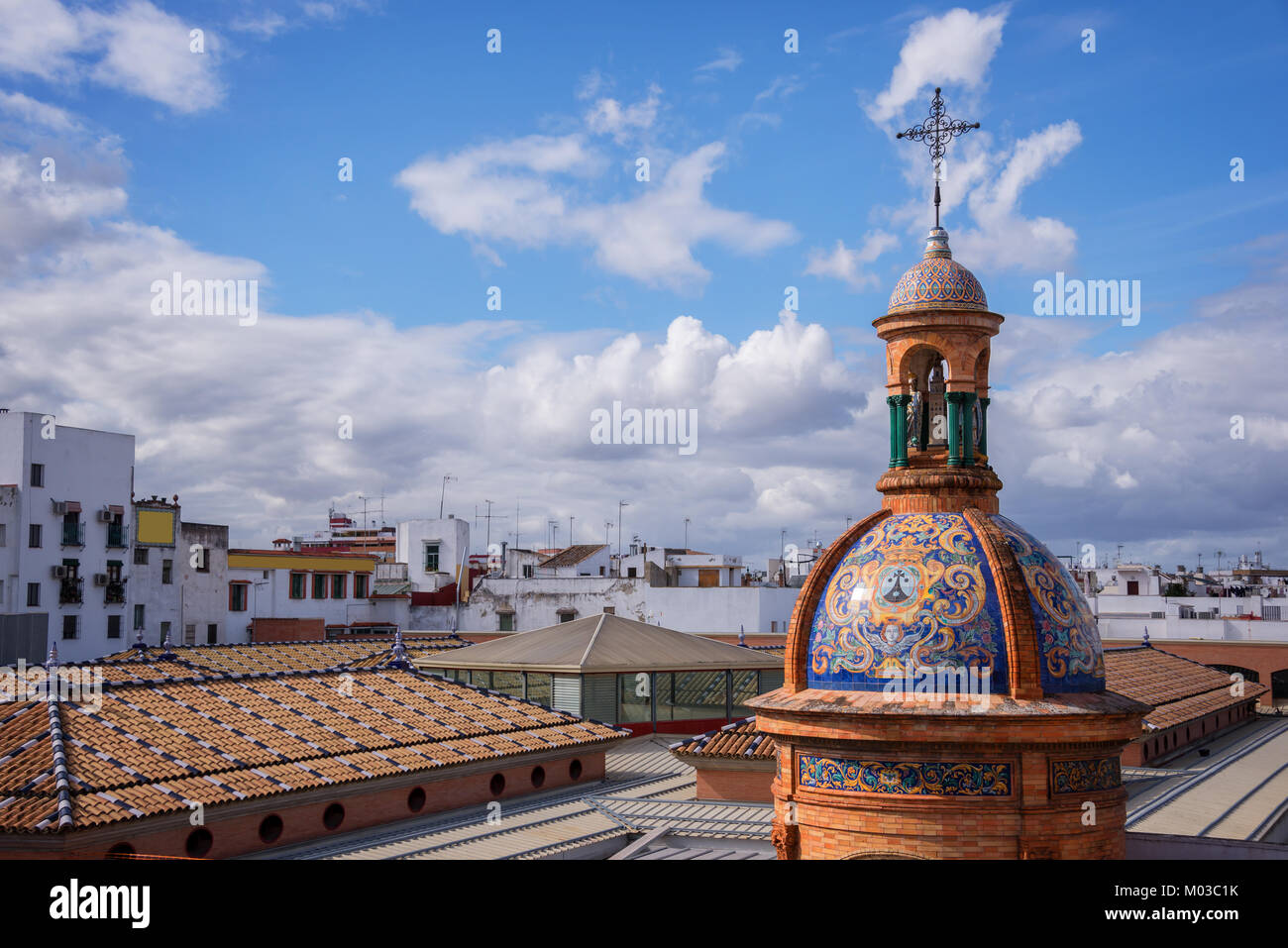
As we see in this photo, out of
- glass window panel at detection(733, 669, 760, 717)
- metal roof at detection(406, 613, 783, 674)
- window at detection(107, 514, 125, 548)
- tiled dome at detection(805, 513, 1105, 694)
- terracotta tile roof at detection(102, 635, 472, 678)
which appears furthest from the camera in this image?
window at detection(107, 514, 125, 548)

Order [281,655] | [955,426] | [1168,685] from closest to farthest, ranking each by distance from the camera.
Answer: [955,426]
[1168,685]
[281,655]

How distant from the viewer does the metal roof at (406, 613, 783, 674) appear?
117ft

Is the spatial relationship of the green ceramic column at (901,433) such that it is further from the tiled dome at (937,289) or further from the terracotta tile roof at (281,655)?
the terracotta tile roof at (281,655)

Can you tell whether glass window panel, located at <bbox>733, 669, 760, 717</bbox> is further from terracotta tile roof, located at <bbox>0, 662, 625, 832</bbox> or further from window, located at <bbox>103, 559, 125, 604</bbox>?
window, located at <bbox>103, 559, 125, 604</bbox>

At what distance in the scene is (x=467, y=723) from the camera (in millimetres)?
27969

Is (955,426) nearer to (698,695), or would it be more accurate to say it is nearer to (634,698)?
(634,698)

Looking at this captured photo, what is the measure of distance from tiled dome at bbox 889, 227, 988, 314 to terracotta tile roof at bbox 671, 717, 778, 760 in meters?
11.6

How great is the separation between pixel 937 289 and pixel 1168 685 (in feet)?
93.5

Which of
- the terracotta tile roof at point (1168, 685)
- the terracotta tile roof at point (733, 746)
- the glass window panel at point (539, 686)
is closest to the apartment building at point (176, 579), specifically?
the glass window panel at point (539, 686)

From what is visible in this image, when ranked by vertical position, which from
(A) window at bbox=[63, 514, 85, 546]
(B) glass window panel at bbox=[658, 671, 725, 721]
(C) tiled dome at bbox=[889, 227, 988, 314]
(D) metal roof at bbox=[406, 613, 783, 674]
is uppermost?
(C) tiled dome at bbox=[889, 227, 988, 314]

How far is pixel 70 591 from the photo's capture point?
53656mm

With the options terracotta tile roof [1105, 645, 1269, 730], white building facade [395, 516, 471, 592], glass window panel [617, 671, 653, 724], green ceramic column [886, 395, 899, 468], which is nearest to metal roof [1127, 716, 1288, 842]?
terracotta tile roof [1105, 645, 1269, 730]

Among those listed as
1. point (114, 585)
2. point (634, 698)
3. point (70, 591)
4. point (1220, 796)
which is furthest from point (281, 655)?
point (1220, 796)
